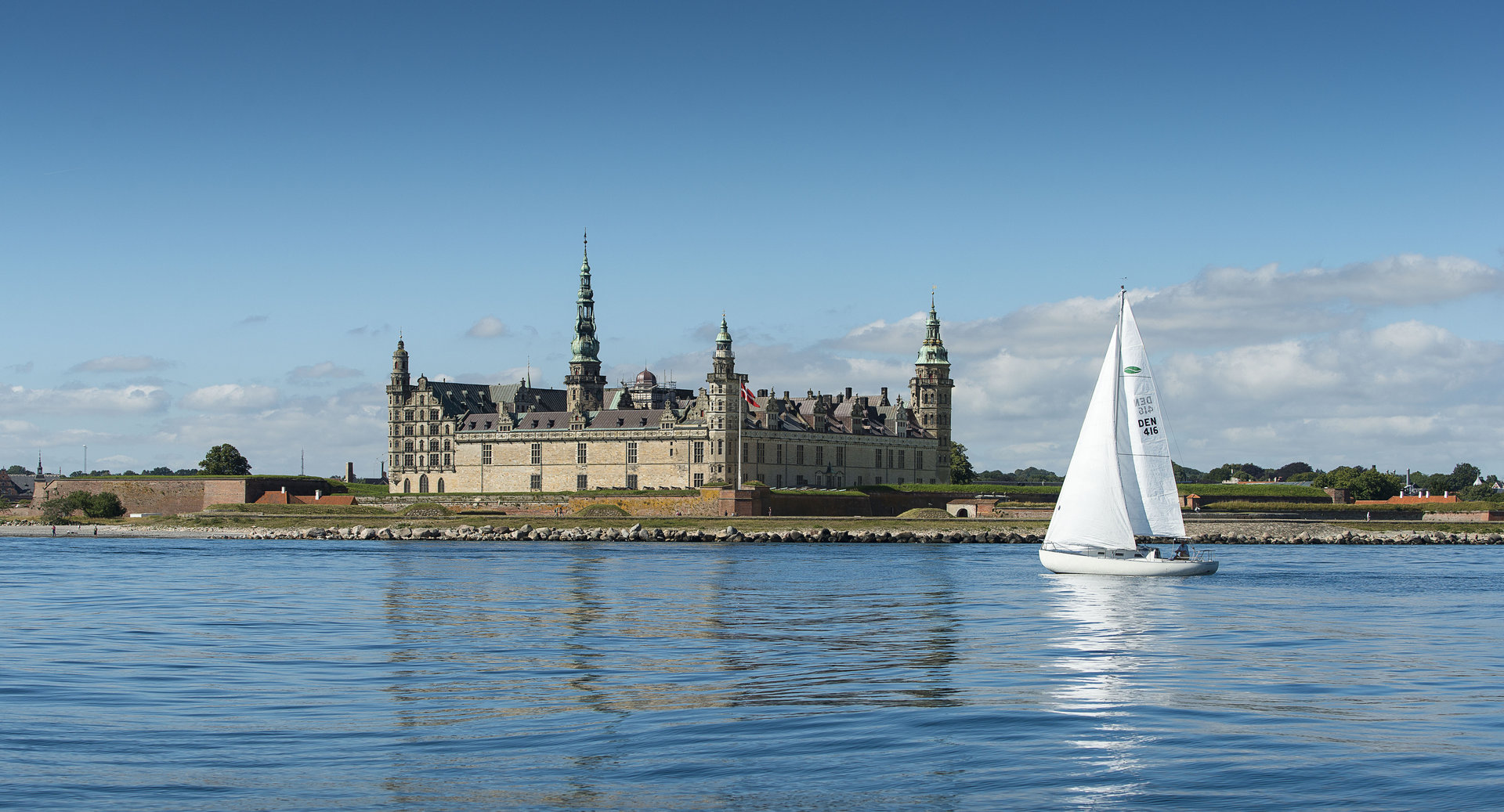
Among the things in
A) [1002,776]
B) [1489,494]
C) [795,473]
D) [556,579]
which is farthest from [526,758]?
[1489,494]

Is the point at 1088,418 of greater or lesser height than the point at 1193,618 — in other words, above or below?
above

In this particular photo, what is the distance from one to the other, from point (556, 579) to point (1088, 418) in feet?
53.0

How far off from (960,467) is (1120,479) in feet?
307

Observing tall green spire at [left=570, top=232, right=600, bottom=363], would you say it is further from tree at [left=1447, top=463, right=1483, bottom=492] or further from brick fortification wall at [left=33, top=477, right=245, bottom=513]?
tree at [left=1447, top=463, right=1483, bottom=492]

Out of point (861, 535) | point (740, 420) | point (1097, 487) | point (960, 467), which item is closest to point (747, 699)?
point (1097, 487)

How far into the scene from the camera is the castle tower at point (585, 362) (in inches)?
5187

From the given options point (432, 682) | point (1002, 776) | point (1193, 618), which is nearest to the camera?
point (1002, 776)

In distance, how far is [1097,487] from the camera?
43781 millimetres

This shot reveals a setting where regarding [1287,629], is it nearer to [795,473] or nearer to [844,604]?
[844,604]

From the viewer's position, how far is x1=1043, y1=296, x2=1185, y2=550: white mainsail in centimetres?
4341

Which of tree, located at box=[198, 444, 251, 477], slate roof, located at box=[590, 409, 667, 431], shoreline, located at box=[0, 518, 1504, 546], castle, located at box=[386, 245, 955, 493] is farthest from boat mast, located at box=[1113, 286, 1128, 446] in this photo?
tree, located at box=[198, 444, 251, 477]

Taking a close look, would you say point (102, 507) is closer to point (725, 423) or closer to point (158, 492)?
point (158, 492)

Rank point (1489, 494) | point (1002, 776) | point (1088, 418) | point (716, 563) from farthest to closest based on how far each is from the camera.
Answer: point (1489, 494), point (716, 563), point (1088, 418), point (1002, 776)

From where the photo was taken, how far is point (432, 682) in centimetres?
2133
